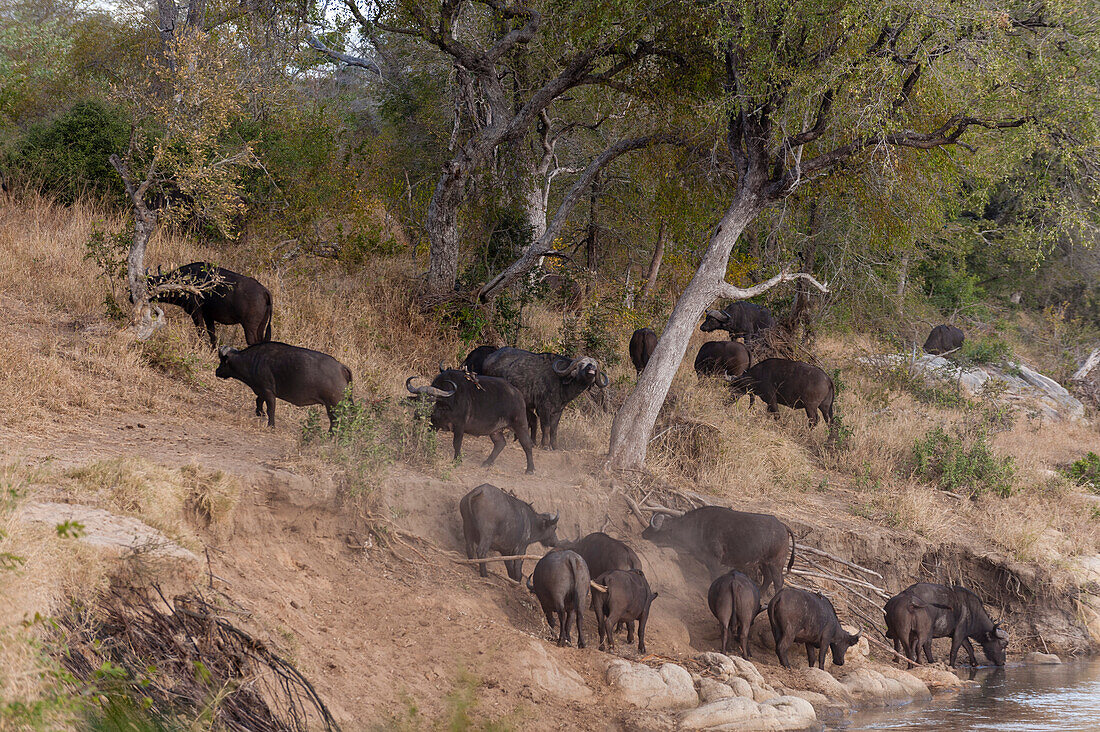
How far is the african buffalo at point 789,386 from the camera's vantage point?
513 inches

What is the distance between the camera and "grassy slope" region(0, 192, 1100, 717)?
21.7ft

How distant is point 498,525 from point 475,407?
178 centimetres

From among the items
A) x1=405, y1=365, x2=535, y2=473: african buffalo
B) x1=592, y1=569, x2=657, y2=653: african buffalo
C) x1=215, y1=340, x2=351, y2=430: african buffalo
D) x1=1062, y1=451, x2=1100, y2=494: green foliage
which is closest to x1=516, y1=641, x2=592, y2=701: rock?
x1=592, y1=569, x2=657, y2=653: african buffalo

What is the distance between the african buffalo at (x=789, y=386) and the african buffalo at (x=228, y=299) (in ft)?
22.4

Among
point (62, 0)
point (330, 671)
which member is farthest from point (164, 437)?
point (62, 0)

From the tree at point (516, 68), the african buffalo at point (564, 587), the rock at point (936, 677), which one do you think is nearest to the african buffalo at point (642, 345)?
the tree at point (516, 68)

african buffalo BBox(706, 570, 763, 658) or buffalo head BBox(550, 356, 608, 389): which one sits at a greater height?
buffalo head BBox(550, 356, 608, 389)

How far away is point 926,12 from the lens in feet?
29.2

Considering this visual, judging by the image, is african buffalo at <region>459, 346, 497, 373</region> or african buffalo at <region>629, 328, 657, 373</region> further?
african buffalo at <region>629, 328, 657, 373</region>

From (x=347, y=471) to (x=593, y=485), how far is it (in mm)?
3003

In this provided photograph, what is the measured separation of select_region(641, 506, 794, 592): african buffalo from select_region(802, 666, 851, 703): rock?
0.99 m

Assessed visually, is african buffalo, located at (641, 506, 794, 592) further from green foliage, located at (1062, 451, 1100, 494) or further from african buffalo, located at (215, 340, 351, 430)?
green foliage, located at (1062, 451, 1100, 494)

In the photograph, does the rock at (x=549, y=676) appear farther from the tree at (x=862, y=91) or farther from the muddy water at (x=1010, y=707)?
the tree at (x=862, y=91)

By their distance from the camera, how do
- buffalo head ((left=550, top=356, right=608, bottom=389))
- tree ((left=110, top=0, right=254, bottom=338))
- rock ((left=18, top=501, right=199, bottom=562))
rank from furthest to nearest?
tree ((left=110, top=0, right=254, bottom=338)), buffalo head ((left=550, top=356, right=608, bottom=389)), rock ((left=18, top=501, right=199, bottom=562))
